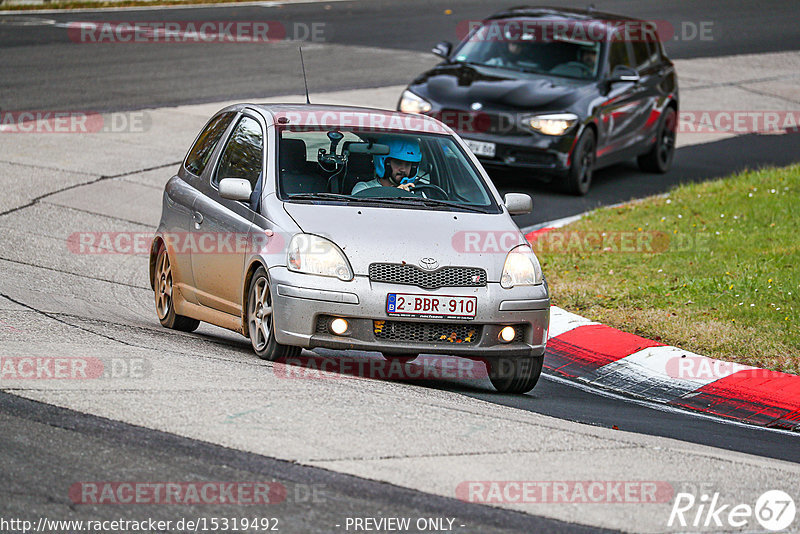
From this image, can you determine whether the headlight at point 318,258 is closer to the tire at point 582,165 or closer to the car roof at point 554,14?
the tire at point 582,165

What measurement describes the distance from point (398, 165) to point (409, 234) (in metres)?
1.05

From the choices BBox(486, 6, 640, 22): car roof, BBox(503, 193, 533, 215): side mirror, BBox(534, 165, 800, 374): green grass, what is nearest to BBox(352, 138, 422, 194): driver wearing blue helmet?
BBox(503, 193, 533, 215): side mirror

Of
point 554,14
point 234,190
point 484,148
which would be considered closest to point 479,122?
point 484,148

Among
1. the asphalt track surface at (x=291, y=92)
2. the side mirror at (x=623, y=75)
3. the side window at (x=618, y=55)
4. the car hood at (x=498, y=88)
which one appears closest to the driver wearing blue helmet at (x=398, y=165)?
the asphalt track surface at (x=291, y=92)

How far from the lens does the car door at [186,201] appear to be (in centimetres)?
863

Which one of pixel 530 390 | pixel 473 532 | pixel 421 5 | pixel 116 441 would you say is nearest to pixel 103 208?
pixel 530 390

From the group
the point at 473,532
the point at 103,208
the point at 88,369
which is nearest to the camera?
the point at 473,532

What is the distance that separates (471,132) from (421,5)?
20.5 m

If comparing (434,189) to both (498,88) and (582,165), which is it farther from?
(582,165)

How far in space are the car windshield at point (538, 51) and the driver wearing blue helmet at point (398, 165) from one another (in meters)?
7.11

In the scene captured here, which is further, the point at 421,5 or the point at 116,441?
the point at 421,5

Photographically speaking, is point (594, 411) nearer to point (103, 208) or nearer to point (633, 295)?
point (633, 295)

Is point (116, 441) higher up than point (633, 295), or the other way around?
point (116, 441)

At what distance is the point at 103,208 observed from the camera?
13.0 metres
